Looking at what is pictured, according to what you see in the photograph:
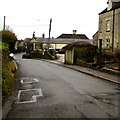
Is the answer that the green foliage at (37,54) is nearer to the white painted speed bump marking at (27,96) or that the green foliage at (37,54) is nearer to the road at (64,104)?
the white painted speed bump marking at (27,96)

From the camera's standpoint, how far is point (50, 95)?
8.80 metres

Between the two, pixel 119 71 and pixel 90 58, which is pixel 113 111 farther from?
pixel 90 58

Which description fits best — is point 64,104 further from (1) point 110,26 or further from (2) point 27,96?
(1) point 110,26

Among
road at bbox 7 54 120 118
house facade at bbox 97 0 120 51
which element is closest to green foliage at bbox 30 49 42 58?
house facade at bbox 97 0 120 51

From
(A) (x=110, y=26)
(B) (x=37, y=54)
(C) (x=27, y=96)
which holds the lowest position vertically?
(C) (x=27, y=96)

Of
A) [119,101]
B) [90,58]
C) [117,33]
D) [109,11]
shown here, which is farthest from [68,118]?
[109,11]

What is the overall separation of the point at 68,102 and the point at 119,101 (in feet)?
6.55

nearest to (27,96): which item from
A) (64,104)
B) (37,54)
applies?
(64,104)

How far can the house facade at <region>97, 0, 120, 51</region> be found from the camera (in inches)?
1101

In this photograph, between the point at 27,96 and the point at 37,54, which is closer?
the point at 27,96

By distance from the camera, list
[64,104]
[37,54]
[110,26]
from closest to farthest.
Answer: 1. [64,104]
2. [110,26]
3. [37,54]

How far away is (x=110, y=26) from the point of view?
29516mm

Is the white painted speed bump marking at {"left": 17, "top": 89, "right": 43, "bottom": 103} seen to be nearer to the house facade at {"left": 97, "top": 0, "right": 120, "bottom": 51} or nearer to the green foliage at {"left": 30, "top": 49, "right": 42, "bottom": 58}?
the house facade at {"left": 97, "top": 0, "right": 120, "bottom": 51}

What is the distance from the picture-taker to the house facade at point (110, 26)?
28.0 m
